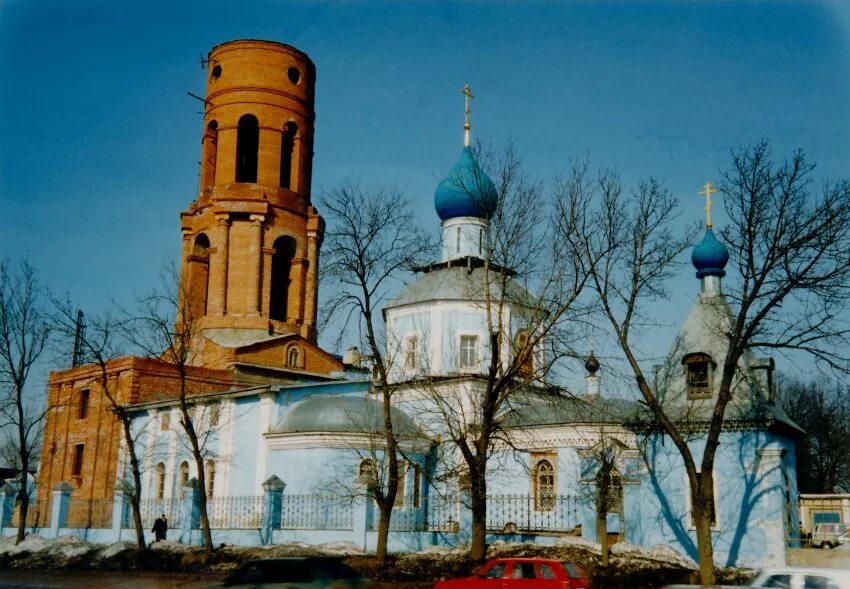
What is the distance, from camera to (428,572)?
18.7 meters

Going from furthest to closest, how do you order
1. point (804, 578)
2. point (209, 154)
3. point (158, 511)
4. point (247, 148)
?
point (247, 148) → point (209, 154) → point (158, 511) → point (804, 578)

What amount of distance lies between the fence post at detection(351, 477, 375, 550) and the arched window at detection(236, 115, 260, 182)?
1867cm

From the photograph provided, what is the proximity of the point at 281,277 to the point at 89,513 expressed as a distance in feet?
37.3

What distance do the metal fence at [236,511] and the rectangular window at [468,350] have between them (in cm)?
690

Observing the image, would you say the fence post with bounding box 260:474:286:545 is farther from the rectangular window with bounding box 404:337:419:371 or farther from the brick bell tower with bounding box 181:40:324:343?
the brick bell tower with bounding box 181:40:324:343

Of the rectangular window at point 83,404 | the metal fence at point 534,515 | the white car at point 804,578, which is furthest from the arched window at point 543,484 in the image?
the rectangular window at point 83,404

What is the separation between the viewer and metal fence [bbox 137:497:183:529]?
28156mm

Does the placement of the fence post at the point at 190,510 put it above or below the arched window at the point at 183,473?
below

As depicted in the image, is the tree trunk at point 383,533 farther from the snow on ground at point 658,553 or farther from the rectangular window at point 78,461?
the rectangular window at point 78,461

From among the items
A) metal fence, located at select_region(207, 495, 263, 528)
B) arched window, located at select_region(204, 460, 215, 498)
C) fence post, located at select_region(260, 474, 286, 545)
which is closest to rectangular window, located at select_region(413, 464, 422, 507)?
fence post, located at select_region(260, 474, 286, 545)

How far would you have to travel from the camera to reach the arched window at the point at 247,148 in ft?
121

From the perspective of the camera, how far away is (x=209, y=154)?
123 ft

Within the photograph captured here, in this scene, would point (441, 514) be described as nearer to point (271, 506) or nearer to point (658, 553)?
point (271, 506)

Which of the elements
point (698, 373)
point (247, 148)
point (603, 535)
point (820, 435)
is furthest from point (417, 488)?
point (820, 435)
